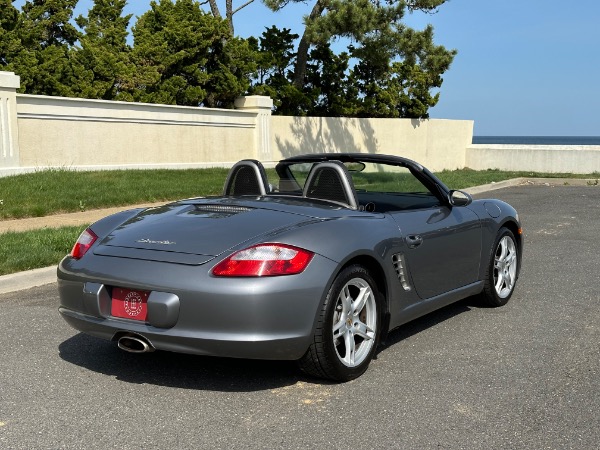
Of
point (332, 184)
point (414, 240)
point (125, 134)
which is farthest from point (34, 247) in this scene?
point (125, 134)

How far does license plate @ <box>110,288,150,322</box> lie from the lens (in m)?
4.38

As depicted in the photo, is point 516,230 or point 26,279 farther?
point 26,279

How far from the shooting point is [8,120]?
1588 cm

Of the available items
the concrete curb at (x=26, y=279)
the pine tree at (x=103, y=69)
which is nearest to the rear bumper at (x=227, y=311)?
the concrete curb at (x=26, y=279)

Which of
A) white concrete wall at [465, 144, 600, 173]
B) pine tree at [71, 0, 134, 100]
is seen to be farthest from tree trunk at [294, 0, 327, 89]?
white concrete wall at [465, 144, 600, 173]

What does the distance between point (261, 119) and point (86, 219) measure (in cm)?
1147

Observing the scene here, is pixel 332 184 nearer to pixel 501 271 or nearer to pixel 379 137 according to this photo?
pixel 501 271

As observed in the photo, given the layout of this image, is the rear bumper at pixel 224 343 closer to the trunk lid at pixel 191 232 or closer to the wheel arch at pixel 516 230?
the trunk lid at pixel 191 232

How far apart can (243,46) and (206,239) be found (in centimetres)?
1962

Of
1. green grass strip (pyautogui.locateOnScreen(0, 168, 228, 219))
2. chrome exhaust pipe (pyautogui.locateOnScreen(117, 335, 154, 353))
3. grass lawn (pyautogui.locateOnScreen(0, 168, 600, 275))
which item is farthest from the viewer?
green grass strip (pyautogui.locateOnScreen(0, 168, 228, 219))

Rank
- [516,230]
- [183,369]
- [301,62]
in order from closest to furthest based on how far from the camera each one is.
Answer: [183,369]
[516,230]
[301,62]

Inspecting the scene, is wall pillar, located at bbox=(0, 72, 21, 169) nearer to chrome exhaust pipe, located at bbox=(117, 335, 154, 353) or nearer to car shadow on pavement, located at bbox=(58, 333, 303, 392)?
car shadow on pavement, located at bbox=(58, 333, 303, 392)

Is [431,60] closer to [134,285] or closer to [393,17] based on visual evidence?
[393,17]

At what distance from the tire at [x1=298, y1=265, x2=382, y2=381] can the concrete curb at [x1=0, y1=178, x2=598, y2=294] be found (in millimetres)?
4085
